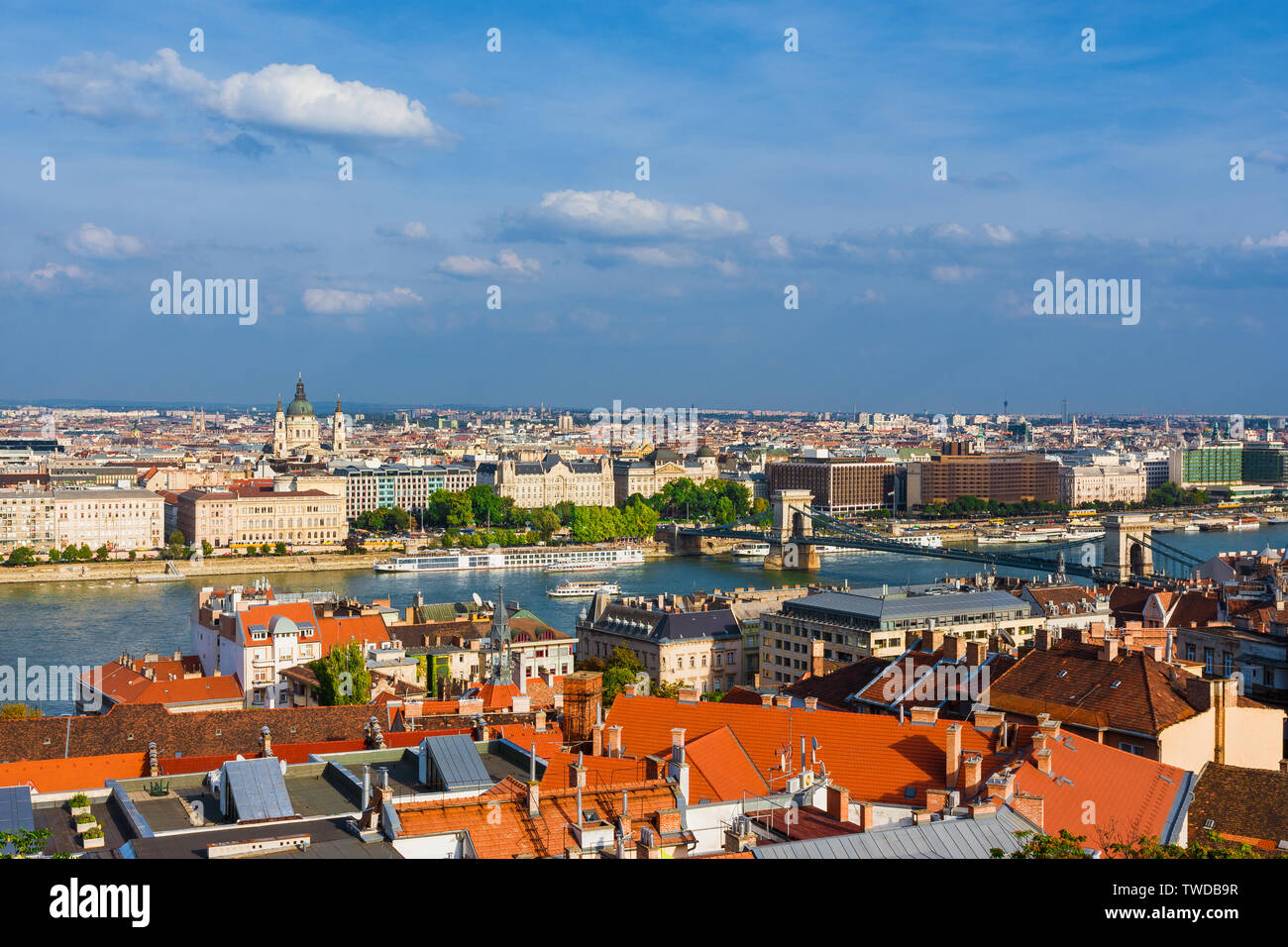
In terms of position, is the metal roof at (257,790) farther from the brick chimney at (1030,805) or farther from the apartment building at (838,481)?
the apartment building at (838,481)

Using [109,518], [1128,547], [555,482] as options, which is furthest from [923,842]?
[555,482]

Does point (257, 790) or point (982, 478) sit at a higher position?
point (257, 790)

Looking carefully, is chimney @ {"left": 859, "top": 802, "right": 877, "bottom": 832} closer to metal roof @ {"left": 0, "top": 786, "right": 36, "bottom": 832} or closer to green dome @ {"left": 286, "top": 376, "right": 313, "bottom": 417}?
metal roof @ {"left": 0, "top": 786, "right": 36, "bottom": 832}

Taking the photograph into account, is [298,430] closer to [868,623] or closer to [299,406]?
[299,406]

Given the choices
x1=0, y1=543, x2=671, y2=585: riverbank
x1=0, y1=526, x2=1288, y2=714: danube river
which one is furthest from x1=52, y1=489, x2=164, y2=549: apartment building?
x1=0, y1=526, x2=1288, y2=714: danube river

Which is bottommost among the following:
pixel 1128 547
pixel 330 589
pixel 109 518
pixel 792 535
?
pixel 330 589

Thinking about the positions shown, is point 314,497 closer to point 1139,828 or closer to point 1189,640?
point 1189,640
